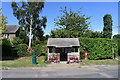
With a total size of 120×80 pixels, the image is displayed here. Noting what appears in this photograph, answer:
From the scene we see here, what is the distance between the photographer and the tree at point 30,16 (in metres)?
28.1

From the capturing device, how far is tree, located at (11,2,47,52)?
92.2 ft

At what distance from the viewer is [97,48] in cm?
2066

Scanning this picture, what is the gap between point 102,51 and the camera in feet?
67.9

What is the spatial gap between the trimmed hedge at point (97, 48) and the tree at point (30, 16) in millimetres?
11243

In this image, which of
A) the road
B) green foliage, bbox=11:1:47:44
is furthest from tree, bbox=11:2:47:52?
the road

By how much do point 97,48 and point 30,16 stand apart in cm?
1456

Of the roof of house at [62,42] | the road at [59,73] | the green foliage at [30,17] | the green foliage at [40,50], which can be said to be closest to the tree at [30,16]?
the green foliage at [30,17]

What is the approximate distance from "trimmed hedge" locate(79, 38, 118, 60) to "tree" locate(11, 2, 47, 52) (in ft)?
36.9

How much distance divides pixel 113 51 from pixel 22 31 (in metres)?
17.5

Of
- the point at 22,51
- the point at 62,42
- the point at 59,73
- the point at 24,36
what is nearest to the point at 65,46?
the point at 62,42

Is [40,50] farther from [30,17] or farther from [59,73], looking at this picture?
[59,73]

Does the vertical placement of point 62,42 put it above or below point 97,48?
above

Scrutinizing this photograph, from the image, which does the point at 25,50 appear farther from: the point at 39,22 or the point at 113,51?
the point at 113,51

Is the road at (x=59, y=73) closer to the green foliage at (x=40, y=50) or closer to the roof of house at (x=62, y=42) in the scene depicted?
the roof of house at (x=62, y=42)
